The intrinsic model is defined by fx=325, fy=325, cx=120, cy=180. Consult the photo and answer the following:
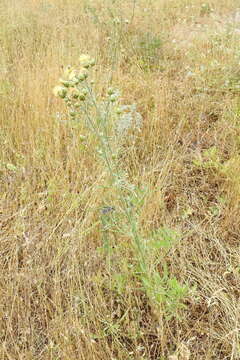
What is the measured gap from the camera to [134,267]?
66.9 inches

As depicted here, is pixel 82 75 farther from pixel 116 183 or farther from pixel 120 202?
pixel 120 202

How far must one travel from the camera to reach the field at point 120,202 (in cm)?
148

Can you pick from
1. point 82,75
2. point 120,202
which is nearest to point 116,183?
point 82,75

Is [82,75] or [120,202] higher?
[82,75]

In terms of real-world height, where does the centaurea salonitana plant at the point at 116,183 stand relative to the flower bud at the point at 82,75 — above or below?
below

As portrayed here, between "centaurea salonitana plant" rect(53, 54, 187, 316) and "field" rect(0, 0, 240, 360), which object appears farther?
"field" rect(0, 0, 240, 360)

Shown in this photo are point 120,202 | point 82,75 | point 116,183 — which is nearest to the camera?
point 82,75

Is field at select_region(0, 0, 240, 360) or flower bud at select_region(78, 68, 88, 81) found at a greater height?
flower bud at select_region(78, 68, 88, 81)

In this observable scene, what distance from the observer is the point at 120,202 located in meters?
1.98

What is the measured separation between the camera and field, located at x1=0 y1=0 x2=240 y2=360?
148 centimetres

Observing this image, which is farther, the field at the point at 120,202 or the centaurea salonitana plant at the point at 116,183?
the field at the point at 120,202

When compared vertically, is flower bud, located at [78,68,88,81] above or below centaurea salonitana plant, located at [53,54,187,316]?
above

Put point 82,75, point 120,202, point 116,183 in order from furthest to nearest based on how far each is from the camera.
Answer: point 120,202, point 116,183, point 82,75

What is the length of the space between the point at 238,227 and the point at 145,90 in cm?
165
